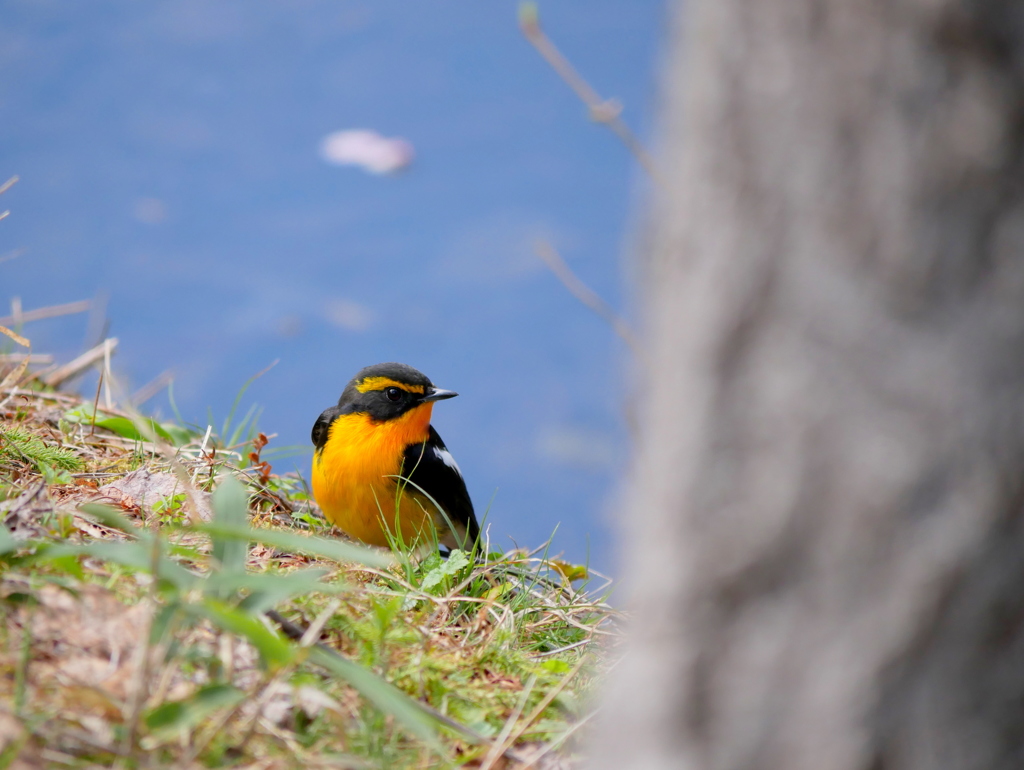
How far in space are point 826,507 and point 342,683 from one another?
1.11 meters

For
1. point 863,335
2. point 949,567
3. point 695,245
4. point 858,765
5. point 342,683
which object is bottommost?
point 858,765

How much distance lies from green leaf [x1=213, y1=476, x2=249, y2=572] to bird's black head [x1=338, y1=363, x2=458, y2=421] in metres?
2.51

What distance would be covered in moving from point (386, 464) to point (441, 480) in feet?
1.04

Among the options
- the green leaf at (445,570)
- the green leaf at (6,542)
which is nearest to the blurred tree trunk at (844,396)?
the green leaf at (6,542)

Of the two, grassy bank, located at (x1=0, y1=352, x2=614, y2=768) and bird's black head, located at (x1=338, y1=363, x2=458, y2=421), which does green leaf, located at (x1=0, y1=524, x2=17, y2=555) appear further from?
bird's black head, located at (x1=338, y1=363, x2=458, y2=421)

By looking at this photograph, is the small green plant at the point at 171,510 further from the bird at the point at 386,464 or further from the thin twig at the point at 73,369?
the thin twig at the point at 73,369

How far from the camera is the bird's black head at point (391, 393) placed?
4.17m

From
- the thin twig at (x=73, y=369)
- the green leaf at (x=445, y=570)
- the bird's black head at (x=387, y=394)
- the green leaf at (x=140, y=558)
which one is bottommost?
the green leaf at (x=140, y=558)

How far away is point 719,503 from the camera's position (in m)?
1.09

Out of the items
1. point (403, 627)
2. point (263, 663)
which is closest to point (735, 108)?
point (263, 663)

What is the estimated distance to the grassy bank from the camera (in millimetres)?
1326

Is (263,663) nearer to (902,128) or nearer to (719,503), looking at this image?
(719,503)

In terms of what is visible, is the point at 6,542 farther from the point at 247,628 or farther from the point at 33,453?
the point at 33,453

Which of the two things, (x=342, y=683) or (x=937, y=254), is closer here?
(x=937, y=254)
